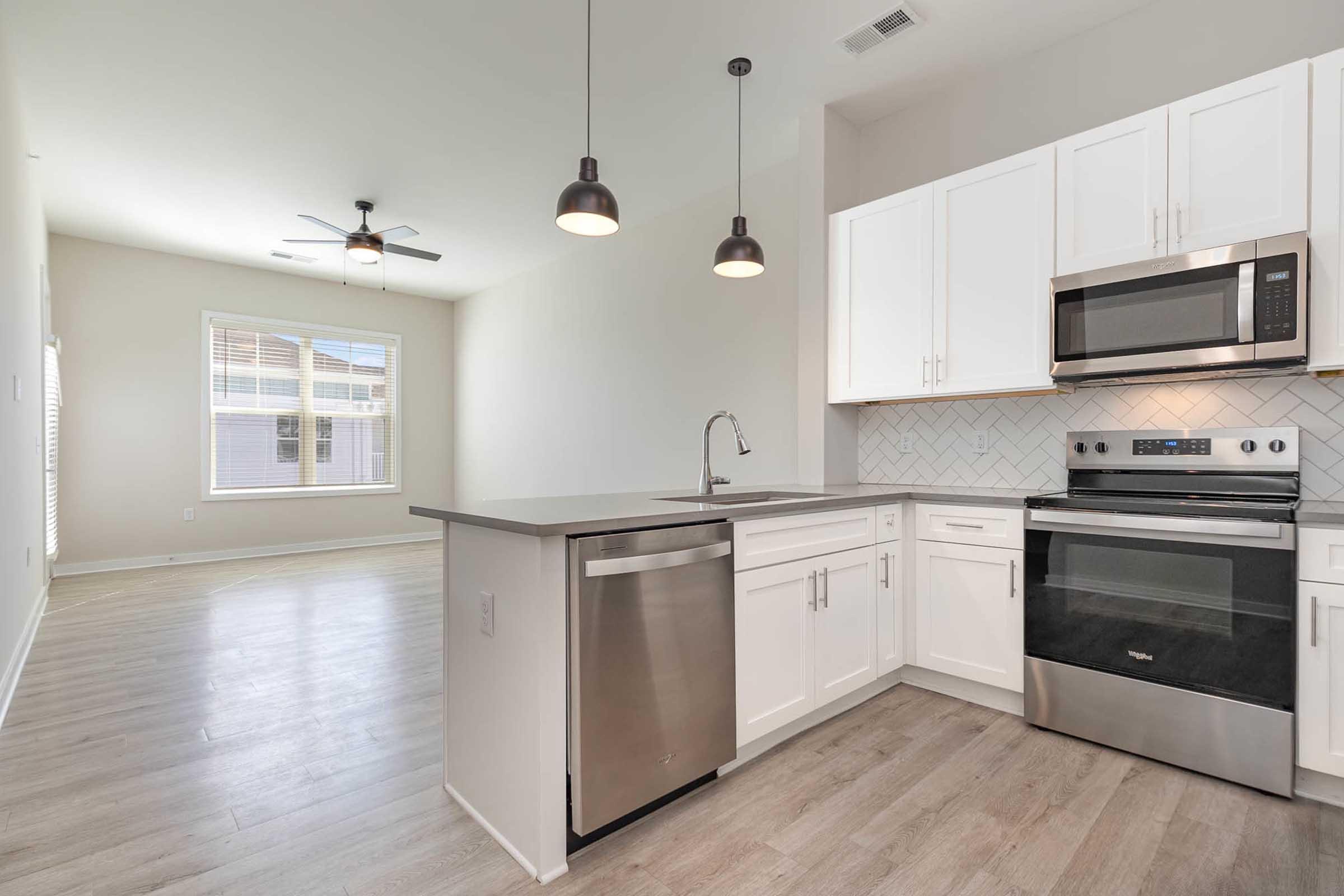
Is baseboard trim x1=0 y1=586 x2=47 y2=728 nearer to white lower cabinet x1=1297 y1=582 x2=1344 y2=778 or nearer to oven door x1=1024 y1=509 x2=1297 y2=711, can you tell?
oven door x1=1024 y1=509 x2=1297 y2=711

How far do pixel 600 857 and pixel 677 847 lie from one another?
0.21m

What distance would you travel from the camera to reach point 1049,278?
264cm

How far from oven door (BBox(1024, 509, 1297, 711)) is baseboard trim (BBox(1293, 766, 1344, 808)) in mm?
235

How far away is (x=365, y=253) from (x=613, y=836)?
14.3 feet

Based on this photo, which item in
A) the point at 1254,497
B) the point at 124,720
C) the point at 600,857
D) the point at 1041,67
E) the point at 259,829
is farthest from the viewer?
the point at 1041,67

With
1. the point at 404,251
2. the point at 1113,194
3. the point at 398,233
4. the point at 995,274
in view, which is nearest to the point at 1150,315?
the point at 1113,194

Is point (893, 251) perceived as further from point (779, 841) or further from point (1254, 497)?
point (779, 841)

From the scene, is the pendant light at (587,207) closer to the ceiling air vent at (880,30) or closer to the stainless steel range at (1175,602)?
the ceiling air vent at (880,30)

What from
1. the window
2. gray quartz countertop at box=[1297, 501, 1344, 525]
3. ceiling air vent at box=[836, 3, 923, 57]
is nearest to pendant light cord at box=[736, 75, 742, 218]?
ceiling air vent at box=[836, 3, 923, 57]

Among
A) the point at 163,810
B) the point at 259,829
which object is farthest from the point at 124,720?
the point at 259,829

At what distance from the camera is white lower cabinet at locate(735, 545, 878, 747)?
2162 mm

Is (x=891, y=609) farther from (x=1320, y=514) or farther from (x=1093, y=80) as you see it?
(x=1093, y=80)

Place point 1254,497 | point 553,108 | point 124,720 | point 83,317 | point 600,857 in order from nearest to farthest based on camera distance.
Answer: point 600,857
point 1254,497
point 124,720
point 553,108
point 83,317

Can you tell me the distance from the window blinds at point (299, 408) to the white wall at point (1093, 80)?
6104 millimetres
